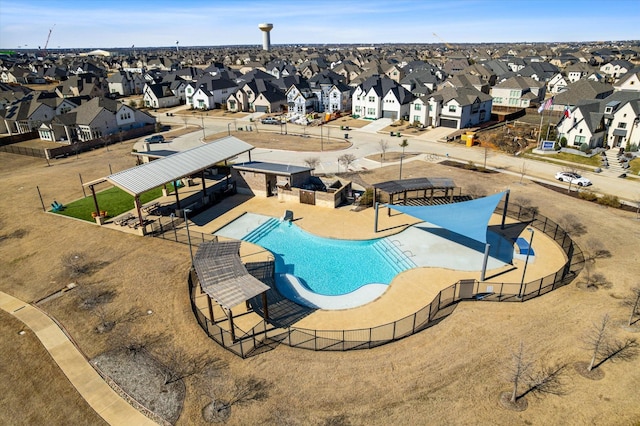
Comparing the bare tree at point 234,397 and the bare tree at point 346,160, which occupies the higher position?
the bare tree at point 346,160

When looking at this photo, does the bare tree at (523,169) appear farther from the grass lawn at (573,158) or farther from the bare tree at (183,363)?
the bare tree at (183,363)

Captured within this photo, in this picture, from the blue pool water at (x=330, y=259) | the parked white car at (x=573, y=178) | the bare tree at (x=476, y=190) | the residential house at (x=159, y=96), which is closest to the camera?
the blue pool water at (x=330, y=259)

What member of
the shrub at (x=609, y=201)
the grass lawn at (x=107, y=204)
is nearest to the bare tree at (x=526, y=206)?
the shrub at (x=609, y=201)

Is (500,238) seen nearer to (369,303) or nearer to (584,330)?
(584,330)

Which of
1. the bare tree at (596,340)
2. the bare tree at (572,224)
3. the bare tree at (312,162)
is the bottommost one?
the bare tree at (596,340)

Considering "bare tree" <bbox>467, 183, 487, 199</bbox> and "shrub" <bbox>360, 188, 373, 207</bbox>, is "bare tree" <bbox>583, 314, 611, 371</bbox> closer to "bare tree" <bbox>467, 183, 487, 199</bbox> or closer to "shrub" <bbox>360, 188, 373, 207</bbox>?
"bare tree" <bbox>467, 183, 487, 199</bbox>

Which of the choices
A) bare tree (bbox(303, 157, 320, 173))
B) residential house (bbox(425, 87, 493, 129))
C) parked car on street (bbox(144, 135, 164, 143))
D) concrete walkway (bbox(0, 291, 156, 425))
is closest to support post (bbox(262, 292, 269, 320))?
concrete walkway (bbox(0, 291, 156, 425))

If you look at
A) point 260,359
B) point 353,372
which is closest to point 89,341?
point 260,359
